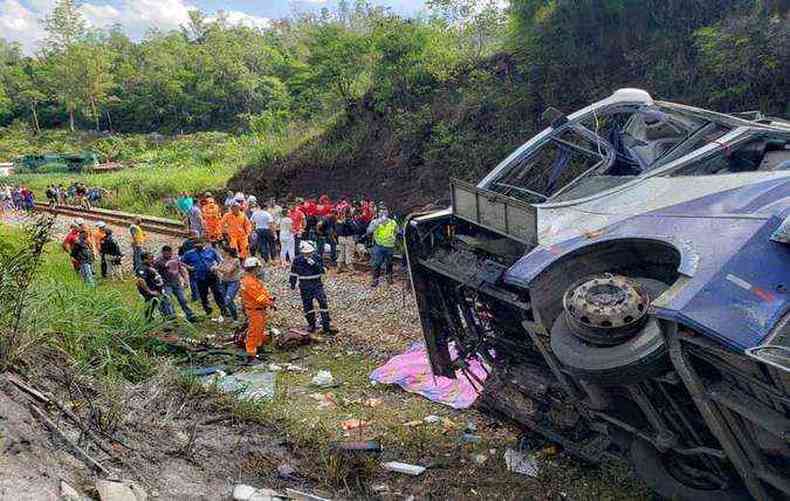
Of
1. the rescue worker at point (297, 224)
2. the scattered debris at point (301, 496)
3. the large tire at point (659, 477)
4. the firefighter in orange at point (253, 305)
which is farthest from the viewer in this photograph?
the rescue worker at point (297, 224)

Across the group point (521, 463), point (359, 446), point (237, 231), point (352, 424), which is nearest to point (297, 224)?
point (237, 231)

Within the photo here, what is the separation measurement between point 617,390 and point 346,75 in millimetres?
17509

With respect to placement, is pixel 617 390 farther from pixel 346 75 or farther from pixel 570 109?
pixel 346 75

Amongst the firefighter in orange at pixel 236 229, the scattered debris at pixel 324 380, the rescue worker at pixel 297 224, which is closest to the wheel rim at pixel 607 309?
the scattered debris at pixel 324 380

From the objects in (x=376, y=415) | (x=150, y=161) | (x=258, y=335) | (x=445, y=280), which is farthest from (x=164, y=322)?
(x=150, y=161)

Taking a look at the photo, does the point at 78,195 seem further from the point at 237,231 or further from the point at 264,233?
the point at 237,231

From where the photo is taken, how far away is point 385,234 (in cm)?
1002

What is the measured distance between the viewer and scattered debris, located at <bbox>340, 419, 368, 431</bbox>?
17.8 ft

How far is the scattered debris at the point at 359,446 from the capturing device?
4.74 meters

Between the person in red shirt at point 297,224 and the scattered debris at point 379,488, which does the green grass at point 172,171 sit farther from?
the scattered debris at point 379,488

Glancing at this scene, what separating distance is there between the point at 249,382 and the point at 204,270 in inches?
111

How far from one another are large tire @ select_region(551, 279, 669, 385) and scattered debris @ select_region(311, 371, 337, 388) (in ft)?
11.0

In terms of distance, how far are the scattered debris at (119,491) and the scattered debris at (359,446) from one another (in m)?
1.61

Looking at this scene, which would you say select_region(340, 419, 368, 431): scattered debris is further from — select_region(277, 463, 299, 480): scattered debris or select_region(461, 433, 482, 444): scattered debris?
select_region(277, 463, 299, 480): scattered debris
